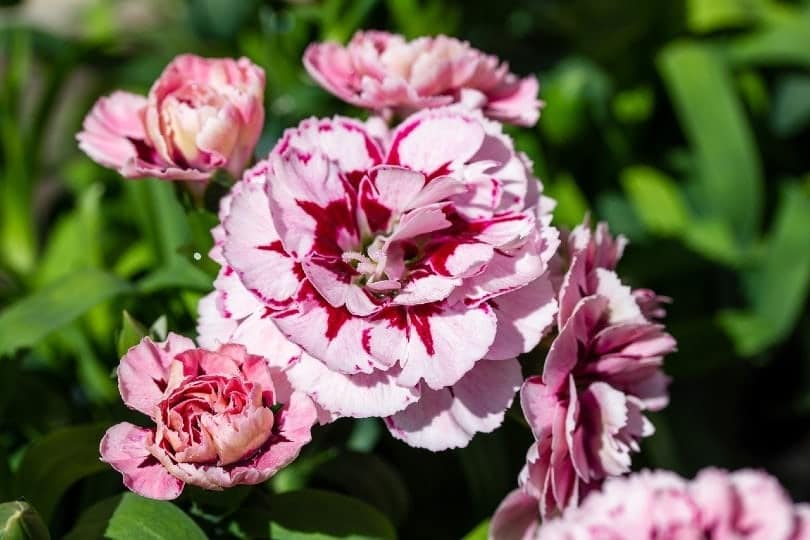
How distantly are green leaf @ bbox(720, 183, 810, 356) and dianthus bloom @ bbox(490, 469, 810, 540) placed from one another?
725mm

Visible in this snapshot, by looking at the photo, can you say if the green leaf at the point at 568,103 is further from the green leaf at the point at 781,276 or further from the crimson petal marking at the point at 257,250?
the crimson petal marking at the point at 257,250

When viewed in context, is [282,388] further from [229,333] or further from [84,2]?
[84,2]

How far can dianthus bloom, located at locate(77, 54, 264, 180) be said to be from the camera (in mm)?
695

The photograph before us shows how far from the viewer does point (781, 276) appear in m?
1.37

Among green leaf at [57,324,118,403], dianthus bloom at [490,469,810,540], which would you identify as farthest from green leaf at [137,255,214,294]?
dianthus bloom at [490,469,810,540]

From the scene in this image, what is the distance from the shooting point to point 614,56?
5.27ft

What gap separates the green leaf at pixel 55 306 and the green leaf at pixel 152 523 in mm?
232

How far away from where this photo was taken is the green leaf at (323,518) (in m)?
0.73

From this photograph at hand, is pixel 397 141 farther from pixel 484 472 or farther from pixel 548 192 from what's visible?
pixel 548 192

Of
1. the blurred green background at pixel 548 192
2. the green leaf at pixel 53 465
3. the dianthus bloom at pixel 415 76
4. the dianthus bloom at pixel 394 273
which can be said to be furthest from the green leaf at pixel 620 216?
the green leaf at pixel 53 465

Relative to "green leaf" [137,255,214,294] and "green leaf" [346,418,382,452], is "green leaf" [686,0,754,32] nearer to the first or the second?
"green leaf" [346,418,382,452]

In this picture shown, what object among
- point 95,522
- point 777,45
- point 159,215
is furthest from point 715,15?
point 95,522

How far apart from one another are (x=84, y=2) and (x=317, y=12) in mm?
1004

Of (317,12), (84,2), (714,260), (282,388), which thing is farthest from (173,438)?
(84,2)
